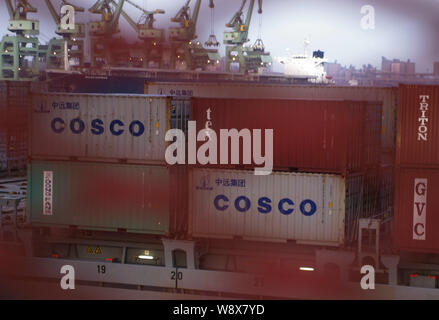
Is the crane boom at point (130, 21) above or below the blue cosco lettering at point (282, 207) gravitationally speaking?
above

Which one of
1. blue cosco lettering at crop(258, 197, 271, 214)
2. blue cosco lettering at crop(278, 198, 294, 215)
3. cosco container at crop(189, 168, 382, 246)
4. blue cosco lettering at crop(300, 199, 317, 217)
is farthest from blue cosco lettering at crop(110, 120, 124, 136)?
blue cosco lettering at crop(300, 199, 317, 217)

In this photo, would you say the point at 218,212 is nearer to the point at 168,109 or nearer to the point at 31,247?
the point at 168,109

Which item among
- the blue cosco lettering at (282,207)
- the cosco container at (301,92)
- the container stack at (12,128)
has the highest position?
the cosco container at (301,92)

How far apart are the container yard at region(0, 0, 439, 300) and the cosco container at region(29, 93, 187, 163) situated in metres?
0.03

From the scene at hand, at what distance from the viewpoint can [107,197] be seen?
17.8 m

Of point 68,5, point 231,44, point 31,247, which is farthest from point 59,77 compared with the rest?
point 31,247

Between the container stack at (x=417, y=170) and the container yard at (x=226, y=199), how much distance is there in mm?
25

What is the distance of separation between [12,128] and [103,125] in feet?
22.6

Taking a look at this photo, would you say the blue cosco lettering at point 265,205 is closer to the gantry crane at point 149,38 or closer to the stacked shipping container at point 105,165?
the stacked shipping container at point 105,165

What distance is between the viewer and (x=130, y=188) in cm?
1758

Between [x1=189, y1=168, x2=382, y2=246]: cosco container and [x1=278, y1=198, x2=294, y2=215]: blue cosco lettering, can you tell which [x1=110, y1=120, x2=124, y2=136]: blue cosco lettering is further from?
[x1=278, y1=198, x2=294, y2=215]: blue cosco lettering

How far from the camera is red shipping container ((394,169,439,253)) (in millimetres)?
16142

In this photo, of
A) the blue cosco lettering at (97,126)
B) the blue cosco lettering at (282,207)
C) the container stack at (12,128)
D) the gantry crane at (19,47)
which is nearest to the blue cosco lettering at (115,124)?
the blue cosco lettering at (97,126)

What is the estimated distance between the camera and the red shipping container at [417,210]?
53.0 ft
